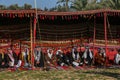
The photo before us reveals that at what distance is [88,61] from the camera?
1933 centimetres

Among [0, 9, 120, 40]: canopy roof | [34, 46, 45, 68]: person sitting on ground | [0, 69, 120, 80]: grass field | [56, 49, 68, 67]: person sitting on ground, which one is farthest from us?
[0, 9, 120, 40]: canopy roof

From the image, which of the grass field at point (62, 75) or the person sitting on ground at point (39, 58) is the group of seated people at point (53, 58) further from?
the grass field at point (62, 75)

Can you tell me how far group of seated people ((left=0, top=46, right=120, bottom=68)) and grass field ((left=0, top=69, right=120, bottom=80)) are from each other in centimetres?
179

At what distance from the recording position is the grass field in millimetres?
14930

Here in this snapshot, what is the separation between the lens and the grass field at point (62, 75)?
49.0 ft

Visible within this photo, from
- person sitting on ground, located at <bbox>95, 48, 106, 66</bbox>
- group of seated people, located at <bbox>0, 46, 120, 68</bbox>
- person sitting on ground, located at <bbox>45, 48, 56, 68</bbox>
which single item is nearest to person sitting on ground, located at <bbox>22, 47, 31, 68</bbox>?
group of seated people, located at <bbox>0, 46, 120, 68</bbox>

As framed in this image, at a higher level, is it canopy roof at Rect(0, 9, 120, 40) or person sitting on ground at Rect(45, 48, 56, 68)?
canopy roof at Rect(0, 9, 120, 40)

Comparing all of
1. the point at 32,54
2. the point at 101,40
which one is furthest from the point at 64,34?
the point at 32,54

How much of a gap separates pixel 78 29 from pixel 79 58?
2.12 meters

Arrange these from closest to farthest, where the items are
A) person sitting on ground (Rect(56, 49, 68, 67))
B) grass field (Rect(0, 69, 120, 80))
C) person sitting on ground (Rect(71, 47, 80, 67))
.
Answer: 1. grass field (Rect(0, 69, 120, 80))
2. person sitting on ground (Rect(71, 47, 80, 67))
3. person sitting on ground (Rect(56, 49, 68, 67))

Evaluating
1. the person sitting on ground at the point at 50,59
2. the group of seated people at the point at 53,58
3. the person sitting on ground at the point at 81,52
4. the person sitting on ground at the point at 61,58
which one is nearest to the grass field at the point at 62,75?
the group of seated people at the point at 53,58

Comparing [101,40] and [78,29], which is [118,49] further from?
[78,29]

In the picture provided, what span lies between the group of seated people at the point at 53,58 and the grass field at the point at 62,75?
5.88 ft

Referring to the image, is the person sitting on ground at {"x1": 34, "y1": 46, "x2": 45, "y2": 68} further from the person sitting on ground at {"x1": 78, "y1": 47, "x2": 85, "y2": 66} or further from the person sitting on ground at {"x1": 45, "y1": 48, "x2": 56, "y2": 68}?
the person sitting on ground at {"x1": 78, "y1": 47, "x2": 85, "y2": 66}
